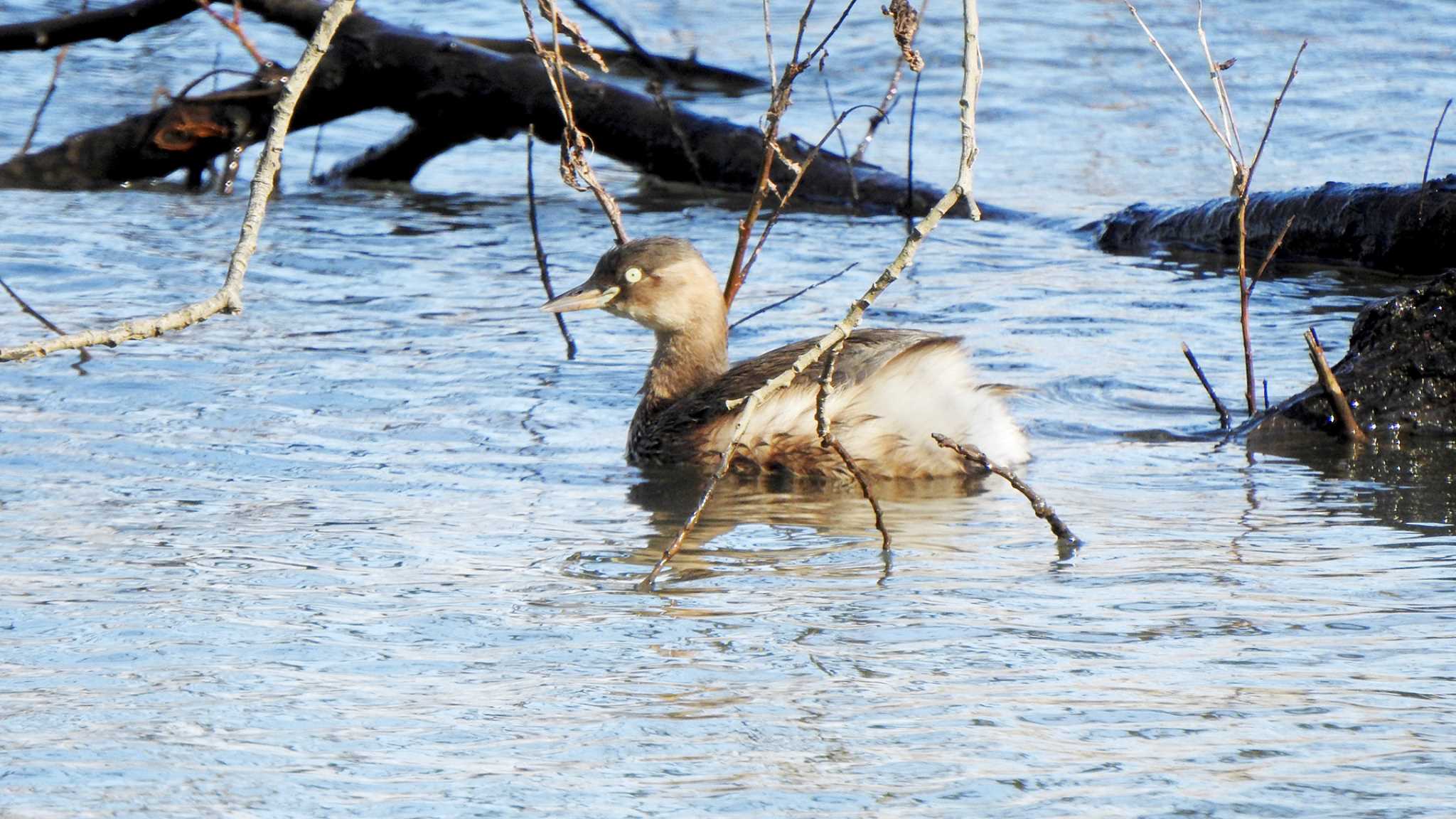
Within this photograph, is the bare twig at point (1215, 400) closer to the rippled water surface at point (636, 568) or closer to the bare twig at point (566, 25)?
the rippled water surface at point (636, 568)

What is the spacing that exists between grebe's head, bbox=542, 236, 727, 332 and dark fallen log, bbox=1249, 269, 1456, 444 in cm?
214

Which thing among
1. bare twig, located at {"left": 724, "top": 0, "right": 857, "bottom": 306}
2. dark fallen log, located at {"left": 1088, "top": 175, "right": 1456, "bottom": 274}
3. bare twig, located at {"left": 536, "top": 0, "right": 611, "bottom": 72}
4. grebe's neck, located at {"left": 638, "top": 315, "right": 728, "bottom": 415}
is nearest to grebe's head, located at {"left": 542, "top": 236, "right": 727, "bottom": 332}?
grebe's neck, located at {"left": 638, "top": 315, "right": 728, "bottom": 415}

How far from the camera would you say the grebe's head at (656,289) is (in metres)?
7.45

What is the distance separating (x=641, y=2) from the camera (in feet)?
67.1

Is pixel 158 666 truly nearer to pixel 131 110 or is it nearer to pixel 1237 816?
pixel 1237 816

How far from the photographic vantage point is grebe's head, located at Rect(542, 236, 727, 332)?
7.45 meters

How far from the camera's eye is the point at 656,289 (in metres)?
7.46

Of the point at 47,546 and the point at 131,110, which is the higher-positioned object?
the point at 131,110

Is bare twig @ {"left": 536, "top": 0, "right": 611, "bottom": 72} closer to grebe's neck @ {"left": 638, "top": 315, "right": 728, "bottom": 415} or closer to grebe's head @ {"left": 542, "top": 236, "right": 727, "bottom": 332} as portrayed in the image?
grebe's head @ {"left": 542, "top": 236, "right": 727, "bottom": 332}

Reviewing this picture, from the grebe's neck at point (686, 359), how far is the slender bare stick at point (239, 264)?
4129 millimetres

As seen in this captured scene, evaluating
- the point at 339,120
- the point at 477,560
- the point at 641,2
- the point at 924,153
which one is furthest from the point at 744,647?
the point at 641,2

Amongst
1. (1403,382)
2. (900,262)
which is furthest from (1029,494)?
(1403,382)

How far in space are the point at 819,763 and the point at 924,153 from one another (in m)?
10.8

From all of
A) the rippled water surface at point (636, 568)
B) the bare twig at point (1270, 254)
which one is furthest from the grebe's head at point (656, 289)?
the bare twig at point (1270, 254)
